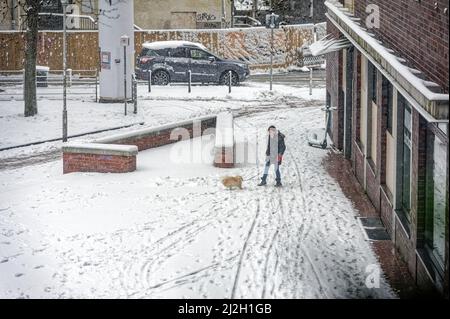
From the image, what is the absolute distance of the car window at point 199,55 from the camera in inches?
1457

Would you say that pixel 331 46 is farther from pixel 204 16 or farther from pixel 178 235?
pixel 204 16

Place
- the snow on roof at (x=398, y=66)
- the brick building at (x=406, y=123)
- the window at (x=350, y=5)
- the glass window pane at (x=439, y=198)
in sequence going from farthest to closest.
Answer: the window at (x=350, y=5)
the glass window pane at (x=439, y=198)
the brick building at (x=406, y=123)
the snow on roof at (x=398, y=66)

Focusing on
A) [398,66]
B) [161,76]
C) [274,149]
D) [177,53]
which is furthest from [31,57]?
[398,66]

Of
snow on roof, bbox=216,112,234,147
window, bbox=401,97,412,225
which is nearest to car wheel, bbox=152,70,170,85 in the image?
snow on roof, bbox=216,112,234,147

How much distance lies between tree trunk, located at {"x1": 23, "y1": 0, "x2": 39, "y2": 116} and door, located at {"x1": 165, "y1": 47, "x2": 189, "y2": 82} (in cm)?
856

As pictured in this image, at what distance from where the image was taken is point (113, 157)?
20.5 m

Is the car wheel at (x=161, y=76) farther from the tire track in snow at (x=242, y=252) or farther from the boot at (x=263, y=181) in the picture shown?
the tire track in snow at (x=242, y=252)

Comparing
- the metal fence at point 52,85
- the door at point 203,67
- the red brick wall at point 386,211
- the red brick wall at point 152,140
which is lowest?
the red brick wall at point 386,211

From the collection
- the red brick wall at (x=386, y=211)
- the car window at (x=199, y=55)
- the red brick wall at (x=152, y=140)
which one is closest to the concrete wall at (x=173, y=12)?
the car window at (x=199, y=55)

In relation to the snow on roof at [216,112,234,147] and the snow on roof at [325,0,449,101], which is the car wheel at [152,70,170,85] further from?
the snow on roof at [325,0,449,101]

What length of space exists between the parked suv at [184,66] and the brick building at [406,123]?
15613mm

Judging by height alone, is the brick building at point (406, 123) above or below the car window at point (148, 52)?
below

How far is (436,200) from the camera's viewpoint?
12836 millimetres

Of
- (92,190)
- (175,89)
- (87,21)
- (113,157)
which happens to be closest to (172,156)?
(113,157)
